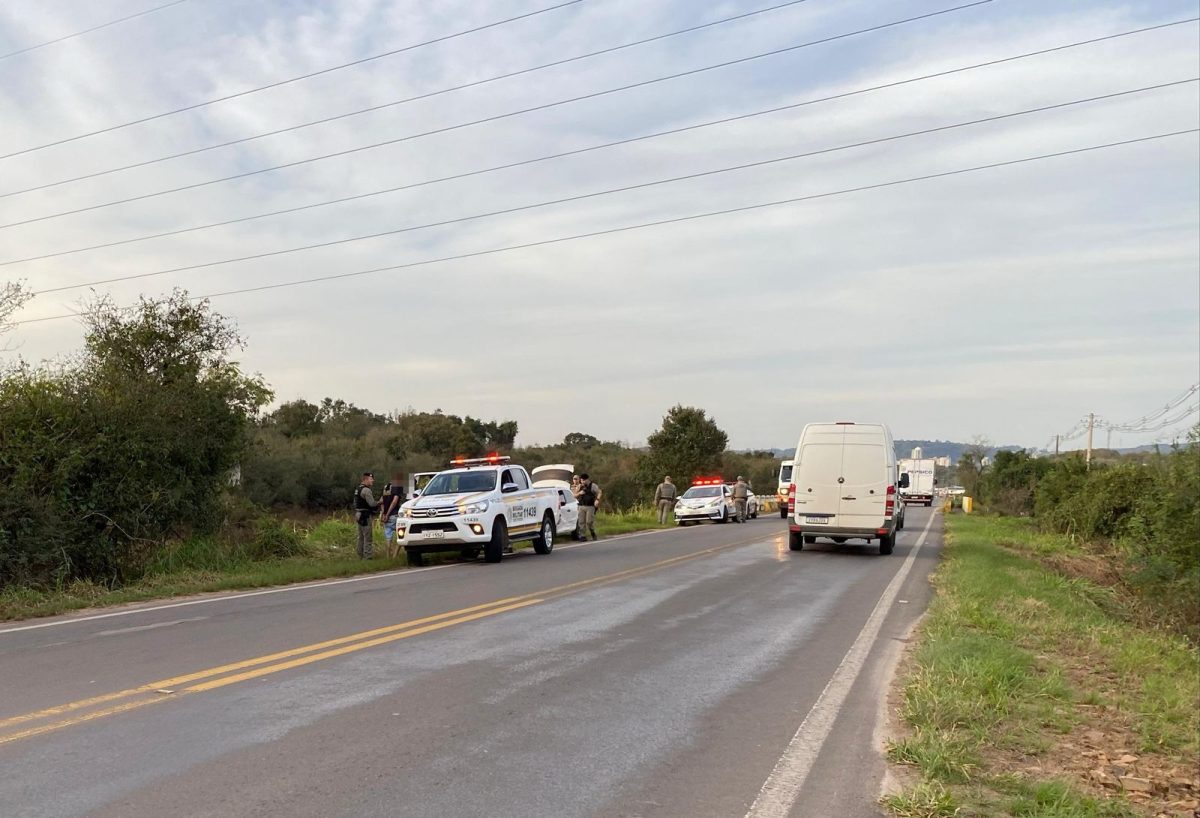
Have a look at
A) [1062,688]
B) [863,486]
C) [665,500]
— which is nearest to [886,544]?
[863,486]

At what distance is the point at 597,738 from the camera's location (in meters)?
5.90

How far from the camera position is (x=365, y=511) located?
1859cm

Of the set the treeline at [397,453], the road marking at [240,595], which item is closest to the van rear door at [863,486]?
the road marking at [240,595]

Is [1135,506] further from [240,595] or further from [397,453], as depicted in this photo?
[397,453]

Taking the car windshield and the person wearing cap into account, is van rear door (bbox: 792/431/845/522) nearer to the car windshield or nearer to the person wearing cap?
the car windshield

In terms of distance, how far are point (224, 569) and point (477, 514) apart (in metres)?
4.47

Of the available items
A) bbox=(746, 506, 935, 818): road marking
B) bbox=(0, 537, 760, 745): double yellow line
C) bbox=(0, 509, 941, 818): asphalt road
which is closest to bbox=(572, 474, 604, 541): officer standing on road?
bbox=(0, 509, 941, 818): asphalt road

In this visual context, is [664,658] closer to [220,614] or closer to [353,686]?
[353,686]

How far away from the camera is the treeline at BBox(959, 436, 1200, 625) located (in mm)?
15969

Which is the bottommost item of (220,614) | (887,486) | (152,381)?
(220,614)

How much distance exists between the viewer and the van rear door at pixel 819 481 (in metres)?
20.3

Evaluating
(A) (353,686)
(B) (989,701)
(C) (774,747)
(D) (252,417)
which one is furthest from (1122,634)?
(D) (252,417)

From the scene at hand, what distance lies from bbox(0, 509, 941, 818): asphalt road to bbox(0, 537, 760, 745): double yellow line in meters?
0.03

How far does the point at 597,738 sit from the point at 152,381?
1363 cm
